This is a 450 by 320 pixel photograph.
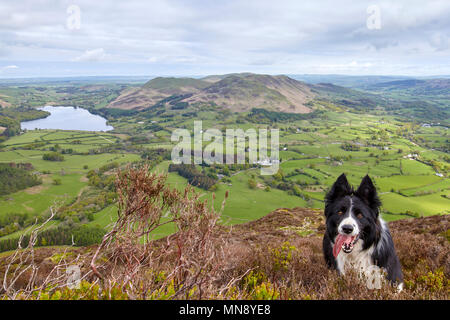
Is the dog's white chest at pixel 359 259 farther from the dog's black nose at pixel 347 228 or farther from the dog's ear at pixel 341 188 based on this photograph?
the dog's ear at pixel 341 188

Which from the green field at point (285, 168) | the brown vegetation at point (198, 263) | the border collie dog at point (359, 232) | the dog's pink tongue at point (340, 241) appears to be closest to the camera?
the brown vegetation at point (198, 263)

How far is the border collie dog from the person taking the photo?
4.74m

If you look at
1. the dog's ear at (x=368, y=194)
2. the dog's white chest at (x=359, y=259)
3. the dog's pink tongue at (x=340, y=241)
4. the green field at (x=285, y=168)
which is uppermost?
the dog's ear at (x=368, y=194)

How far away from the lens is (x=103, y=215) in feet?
221

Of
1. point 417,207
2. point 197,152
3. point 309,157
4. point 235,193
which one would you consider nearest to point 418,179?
point 417,207

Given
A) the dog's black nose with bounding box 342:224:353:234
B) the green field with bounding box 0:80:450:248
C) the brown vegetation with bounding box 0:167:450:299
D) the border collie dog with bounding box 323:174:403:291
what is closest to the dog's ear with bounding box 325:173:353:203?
the border collie dog with bounding box 323:174:403:291

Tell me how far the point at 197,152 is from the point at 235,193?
5015 centimetres

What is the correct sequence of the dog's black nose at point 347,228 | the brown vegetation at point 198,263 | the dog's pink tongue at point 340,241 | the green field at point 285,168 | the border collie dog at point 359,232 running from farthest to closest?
the green field at point 285,168 < the dog's pink tongue at point 340,241 < the border collie dog at point 359,232 < the dog's black nose at point 347,228 < the brown vegetation at point 198,263

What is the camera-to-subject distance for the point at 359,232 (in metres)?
4.77

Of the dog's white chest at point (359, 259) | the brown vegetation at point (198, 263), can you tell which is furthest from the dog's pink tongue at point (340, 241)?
the brown vegetation at point (198, 263)

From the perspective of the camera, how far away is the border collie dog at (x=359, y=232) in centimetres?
474

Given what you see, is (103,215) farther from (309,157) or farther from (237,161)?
(309,157)

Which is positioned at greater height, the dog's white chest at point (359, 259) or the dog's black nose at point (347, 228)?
the dog's black nose at point (347, 228)

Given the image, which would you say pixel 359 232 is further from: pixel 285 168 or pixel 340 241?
pixel 285 168
